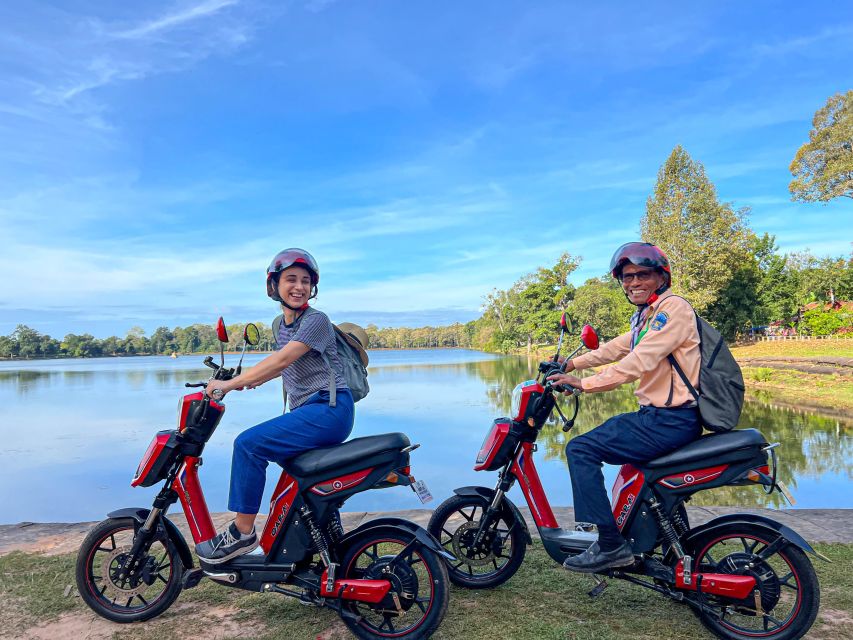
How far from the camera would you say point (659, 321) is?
281 centimetres

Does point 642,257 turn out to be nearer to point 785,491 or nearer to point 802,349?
point 785,491

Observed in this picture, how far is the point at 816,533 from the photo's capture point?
13.2 ft

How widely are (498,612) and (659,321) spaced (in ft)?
5.38

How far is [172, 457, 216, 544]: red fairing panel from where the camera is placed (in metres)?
2.97

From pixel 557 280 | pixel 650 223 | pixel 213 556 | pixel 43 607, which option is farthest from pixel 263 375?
pixel 557 280

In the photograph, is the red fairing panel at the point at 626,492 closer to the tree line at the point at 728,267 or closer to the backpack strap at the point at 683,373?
the backpack strap at the point at 683,373

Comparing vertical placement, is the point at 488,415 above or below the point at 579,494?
below

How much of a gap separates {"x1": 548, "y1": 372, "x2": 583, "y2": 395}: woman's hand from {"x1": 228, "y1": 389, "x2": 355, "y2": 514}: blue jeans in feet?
3.67

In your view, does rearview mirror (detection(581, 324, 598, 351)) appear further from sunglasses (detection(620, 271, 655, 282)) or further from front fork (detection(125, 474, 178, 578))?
front fork (detection(125, 474, 178, 578))

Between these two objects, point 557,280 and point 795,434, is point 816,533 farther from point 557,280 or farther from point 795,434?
point 557,280

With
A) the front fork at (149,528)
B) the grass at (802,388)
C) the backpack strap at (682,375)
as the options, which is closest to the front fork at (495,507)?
the backpack strap at (682,375)

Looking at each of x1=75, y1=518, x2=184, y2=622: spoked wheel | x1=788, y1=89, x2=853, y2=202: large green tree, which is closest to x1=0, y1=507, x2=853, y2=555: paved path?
x1=75, y1=518, x2=184, y2=622: spoked wheel

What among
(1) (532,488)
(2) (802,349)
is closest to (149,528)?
(1) (532,488)

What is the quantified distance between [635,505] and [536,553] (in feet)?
3.67
